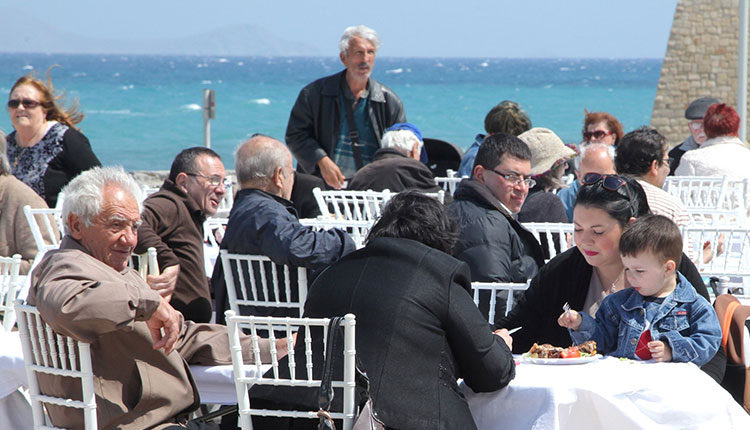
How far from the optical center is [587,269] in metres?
3.54

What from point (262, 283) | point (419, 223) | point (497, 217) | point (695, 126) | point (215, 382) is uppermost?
point (419, 223)

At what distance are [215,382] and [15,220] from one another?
6.93 ft

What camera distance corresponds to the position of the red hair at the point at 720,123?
720 cm

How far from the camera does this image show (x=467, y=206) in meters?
4.13

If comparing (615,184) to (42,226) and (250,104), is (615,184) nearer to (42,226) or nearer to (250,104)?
(42,226)

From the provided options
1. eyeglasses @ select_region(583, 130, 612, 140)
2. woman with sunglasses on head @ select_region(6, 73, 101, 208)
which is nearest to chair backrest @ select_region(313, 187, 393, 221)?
woman with sunglasses on head @ select_region(6, 73, 101, 208)

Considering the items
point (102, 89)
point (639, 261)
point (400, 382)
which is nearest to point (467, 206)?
point (639, 261)

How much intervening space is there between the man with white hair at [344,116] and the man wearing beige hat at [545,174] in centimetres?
151

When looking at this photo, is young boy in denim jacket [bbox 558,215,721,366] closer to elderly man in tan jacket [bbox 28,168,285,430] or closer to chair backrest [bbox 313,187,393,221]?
elderly man in tan jacket [bbox 28,168,285,430]

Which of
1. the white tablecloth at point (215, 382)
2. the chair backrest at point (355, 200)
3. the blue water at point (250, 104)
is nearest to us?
the white tablecloth at point (215, 382)

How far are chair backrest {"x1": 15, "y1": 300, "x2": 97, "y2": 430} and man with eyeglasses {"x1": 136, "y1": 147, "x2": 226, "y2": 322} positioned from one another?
124cm

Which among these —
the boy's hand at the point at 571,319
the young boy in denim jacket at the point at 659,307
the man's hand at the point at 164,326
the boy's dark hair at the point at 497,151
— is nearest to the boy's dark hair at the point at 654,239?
the young boy in denim jacket at the point at 659,307

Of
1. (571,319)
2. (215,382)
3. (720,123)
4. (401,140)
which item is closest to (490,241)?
(571,319)

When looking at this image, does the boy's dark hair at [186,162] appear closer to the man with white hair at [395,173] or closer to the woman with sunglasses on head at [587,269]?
the man with white hair at [395,173]
